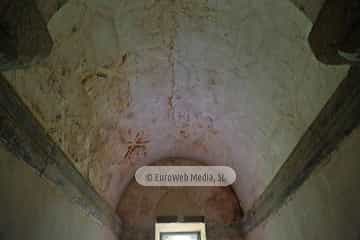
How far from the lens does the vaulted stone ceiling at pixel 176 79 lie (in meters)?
2.18

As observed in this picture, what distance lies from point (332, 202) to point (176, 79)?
6.06ft

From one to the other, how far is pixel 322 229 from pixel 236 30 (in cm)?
157

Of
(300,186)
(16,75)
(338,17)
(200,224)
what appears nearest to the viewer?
(338,17)

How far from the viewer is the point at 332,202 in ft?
6.54

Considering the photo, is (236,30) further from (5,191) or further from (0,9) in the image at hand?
(5,191)

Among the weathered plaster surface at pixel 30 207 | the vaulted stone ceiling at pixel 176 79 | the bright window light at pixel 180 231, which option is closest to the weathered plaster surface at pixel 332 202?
the vaulted stone ceiling at pixel 176 79

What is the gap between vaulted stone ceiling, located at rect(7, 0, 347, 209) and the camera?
218 centimetres

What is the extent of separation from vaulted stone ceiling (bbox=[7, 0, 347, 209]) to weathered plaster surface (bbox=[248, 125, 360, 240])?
0.40 meters

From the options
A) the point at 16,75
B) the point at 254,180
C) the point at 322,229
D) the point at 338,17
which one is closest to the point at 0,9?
the point at 16,75

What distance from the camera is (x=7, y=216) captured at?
1.67m

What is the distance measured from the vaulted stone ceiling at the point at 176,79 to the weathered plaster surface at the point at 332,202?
40cm

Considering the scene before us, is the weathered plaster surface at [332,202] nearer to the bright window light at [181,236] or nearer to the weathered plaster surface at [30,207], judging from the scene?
the weathered plaster surface at [30,207]

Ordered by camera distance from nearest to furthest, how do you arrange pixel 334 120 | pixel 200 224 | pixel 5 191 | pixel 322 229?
pixel 5 191 → pixel 334 120 → pixel 322 229 → pixel 200 224

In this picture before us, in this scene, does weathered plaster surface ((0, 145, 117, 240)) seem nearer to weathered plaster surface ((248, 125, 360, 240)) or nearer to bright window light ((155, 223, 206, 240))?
weathered plaster surface ((248, 125, 360, 240))
